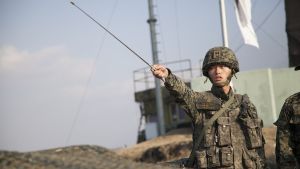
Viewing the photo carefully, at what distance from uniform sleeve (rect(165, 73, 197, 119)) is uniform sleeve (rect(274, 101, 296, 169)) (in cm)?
82

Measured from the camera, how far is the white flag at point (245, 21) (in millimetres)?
12281

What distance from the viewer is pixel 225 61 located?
4.49 metres

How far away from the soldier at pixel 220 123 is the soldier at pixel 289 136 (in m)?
0.20

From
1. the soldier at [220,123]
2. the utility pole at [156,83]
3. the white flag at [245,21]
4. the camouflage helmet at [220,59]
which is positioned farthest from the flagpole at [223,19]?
the utility pole at [156,83]

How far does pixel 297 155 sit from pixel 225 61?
1.12 meters

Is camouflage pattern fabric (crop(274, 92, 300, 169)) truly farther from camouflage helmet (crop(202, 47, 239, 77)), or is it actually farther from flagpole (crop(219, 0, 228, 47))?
flagpole (crop(219, 0, 228, 47))

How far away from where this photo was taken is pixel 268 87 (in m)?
16.4

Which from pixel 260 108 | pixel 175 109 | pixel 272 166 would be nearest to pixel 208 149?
pixel 272 166

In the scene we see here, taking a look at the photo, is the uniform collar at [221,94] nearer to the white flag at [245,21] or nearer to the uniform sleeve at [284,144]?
the uniform sleeve at [284,144]

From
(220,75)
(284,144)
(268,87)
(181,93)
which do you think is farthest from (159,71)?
(268,87)

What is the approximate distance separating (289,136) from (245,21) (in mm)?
8596

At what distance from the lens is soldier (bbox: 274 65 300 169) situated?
4233mm

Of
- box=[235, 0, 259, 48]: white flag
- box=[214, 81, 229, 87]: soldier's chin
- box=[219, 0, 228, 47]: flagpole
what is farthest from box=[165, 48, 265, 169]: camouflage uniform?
box=[219, 0, 228, 47]: flagpole

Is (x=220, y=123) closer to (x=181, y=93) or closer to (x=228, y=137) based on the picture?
(x=228, y=137)
